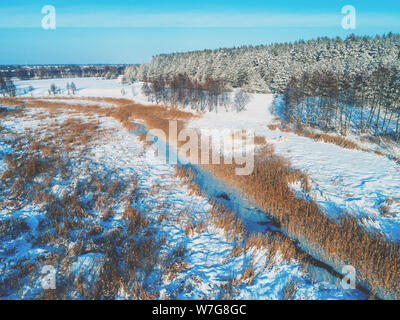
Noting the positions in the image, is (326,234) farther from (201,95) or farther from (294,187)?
(201,95)

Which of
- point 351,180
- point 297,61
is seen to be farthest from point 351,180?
point 297,61

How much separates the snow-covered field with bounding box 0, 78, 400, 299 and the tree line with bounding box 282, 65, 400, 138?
2368cm

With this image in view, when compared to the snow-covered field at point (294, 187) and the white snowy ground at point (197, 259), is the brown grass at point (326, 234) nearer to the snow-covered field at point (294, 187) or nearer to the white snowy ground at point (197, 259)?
the snow-covered field at point (294, 187)

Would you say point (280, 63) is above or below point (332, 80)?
above

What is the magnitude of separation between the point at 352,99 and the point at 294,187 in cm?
3670

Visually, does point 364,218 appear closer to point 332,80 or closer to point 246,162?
point 246,162

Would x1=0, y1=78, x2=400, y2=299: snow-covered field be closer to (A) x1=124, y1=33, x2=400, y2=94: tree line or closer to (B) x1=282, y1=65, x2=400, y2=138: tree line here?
(B) x1=282, y1=65, x2=400, y2=138: tree line

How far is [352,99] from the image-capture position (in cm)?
3478

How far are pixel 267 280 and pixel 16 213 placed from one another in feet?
26.9

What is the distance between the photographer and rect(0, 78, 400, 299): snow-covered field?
4.28 metres

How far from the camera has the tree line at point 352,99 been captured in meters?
30.5

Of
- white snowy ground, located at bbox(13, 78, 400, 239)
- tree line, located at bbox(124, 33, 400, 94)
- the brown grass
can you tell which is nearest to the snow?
white snowy ground, located at bbox(13, 78, 400, 239)

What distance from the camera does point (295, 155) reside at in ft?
43.7
